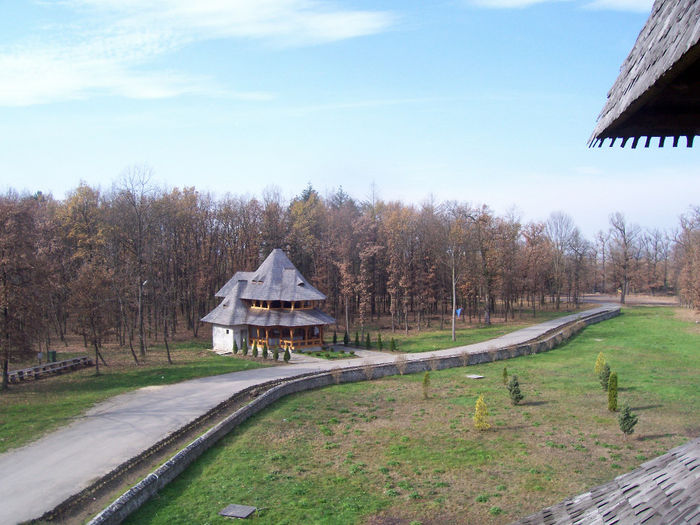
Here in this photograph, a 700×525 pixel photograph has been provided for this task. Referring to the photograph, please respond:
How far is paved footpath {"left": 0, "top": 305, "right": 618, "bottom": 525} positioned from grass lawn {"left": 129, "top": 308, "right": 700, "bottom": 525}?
2353 millimetres

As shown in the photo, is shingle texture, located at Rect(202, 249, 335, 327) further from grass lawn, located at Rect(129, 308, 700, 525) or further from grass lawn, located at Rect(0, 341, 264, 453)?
grass lawn, located at Rect(129, 308, 700, 525)

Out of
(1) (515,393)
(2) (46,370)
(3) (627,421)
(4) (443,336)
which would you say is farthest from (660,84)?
Answer: (4) (443,336)

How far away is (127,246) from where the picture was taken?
3791cm

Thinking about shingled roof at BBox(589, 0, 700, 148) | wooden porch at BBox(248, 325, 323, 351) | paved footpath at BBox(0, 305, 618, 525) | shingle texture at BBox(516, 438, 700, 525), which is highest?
shingled roof at BBox(589, 0, 700, 148)

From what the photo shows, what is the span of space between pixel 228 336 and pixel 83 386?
13.0 metres

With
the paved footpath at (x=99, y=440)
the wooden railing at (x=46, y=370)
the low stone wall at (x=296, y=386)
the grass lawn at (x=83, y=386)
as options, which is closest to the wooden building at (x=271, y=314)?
the grass lawn at (x=83, y=386)

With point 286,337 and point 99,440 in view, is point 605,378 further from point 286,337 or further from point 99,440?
point 286,337

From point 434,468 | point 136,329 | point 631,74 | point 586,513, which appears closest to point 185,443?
point 434,468

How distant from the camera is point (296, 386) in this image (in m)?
22.5

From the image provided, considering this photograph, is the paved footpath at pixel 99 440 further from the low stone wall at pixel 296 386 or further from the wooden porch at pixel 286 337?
the wooden porch at pixel 286 337

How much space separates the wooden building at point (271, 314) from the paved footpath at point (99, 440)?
8535 millimetres

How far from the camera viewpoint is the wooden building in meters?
35.0

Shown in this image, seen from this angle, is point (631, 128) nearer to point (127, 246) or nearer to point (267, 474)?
point (267, 474)

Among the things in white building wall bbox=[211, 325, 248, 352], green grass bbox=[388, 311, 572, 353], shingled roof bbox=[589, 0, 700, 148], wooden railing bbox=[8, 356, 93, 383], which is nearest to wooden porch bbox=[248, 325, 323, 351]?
white building wall bbox=[211, 325, 248, 352]
